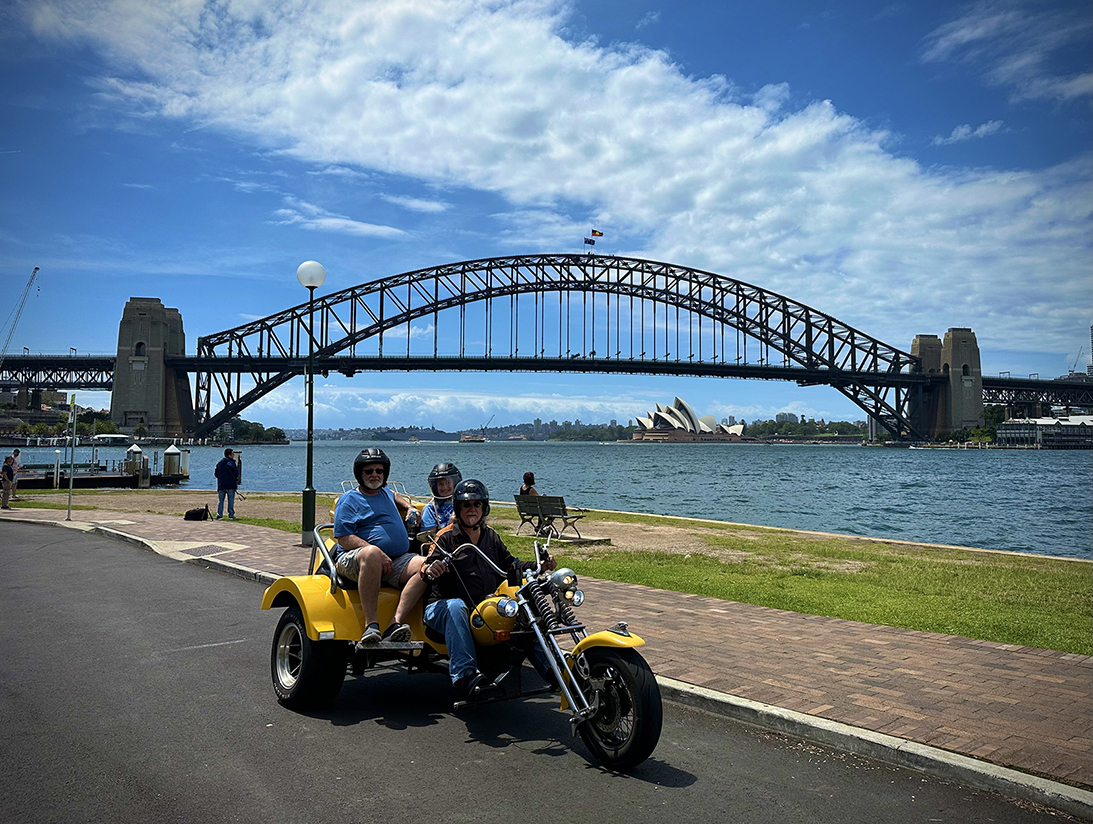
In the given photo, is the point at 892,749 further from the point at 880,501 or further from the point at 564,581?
the point at 880,501

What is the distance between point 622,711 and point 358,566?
1889 millimetres

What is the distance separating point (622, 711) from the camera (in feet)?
14.0

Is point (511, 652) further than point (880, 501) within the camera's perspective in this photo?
No

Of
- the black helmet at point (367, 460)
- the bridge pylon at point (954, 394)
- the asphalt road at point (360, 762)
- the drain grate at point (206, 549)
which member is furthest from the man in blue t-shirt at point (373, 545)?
the bridge pylon at point (954, 394)

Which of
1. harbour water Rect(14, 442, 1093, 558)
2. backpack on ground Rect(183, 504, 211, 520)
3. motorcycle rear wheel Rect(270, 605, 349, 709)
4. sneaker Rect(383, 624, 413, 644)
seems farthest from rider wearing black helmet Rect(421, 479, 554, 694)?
harbour water Rect(14, 442, 1093, 558)

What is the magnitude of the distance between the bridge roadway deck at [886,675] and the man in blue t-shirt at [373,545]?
1.94m

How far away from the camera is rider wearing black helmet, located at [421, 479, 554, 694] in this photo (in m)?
4.71

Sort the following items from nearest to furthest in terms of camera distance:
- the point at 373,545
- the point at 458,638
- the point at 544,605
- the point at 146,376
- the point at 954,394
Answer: the point at 544,605
the point at 458,638
the point at 373,545
the point at 146,376
the point at 954,394

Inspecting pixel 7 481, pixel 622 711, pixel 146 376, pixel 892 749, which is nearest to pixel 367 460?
pixel 622 711

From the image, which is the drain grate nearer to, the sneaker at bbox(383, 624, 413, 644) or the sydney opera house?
the sneaker at bbox(383, 624, 413, 644)

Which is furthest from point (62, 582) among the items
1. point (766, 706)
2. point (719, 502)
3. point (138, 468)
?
point (138, 468)

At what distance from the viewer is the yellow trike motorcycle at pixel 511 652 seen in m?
4.25

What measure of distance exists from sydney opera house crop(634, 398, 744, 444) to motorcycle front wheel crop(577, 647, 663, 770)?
5560 inches

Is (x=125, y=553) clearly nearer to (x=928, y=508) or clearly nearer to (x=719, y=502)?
(x=719, y=502)
